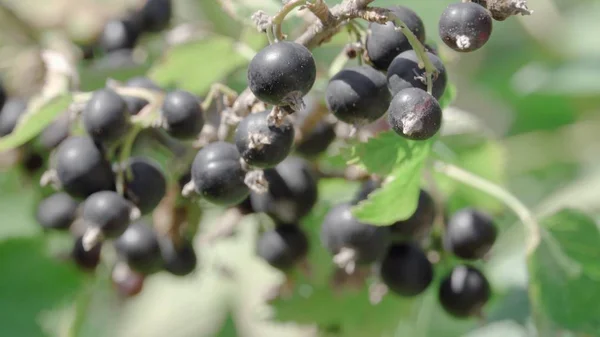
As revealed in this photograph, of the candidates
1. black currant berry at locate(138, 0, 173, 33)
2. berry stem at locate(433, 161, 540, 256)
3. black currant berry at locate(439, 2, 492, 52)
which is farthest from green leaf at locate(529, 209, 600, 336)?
black currant berry at locate(138, 0, 173, 33)

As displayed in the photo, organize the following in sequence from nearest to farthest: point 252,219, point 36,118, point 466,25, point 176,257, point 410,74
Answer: point 466,25, point 410,74, point 36,118, point 176,257, point 252,219

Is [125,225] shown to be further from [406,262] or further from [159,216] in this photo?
[406,262]

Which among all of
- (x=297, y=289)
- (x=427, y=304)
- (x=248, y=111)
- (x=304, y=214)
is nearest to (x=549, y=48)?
(x=427, y=304)

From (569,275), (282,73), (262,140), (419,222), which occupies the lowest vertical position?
(569,275)

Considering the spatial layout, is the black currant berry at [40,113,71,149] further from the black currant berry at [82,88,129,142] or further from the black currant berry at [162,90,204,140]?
the black currant berry at [162,90,204,140]

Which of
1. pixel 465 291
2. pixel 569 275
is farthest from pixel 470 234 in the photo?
pixel 569 275

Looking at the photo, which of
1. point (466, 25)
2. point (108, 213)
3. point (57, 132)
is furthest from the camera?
point (57, 132)

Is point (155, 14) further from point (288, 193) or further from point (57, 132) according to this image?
point (288, 193)
